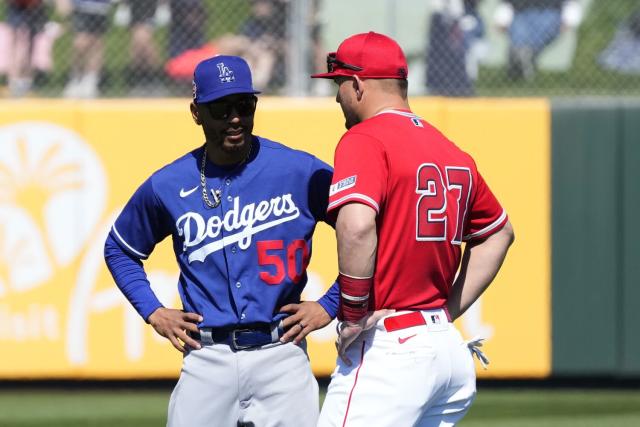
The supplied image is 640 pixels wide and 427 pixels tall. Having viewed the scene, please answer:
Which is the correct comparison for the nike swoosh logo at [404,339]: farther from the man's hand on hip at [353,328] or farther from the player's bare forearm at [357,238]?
the player's bare forearm at [357,238]

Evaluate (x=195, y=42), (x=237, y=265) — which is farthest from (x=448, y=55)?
(x=237, y=265)

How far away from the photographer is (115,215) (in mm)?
7527

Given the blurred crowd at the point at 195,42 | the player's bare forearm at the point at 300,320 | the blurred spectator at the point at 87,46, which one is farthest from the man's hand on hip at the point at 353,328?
the blurred spectator at the point at 87,46

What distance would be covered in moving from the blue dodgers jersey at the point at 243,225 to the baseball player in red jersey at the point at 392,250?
30cm

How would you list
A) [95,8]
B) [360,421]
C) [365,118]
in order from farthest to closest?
[95,8], [365,118], [360,421]

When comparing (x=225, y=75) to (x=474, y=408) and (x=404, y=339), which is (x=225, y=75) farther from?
(x=474, y=408)

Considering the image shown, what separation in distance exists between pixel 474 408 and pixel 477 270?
3.40m

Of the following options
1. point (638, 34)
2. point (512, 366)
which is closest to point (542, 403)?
point (512, 366)

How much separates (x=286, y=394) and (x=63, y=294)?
4.01 m

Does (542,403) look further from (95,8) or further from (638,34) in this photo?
(95,8)

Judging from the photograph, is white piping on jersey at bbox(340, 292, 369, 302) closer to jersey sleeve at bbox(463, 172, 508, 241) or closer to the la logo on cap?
jersey sleeve at bbox(463, 172, 508, 241)

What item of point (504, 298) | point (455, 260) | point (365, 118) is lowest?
point (504, 298)

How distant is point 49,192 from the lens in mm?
7547

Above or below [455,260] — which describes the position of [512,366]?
below
